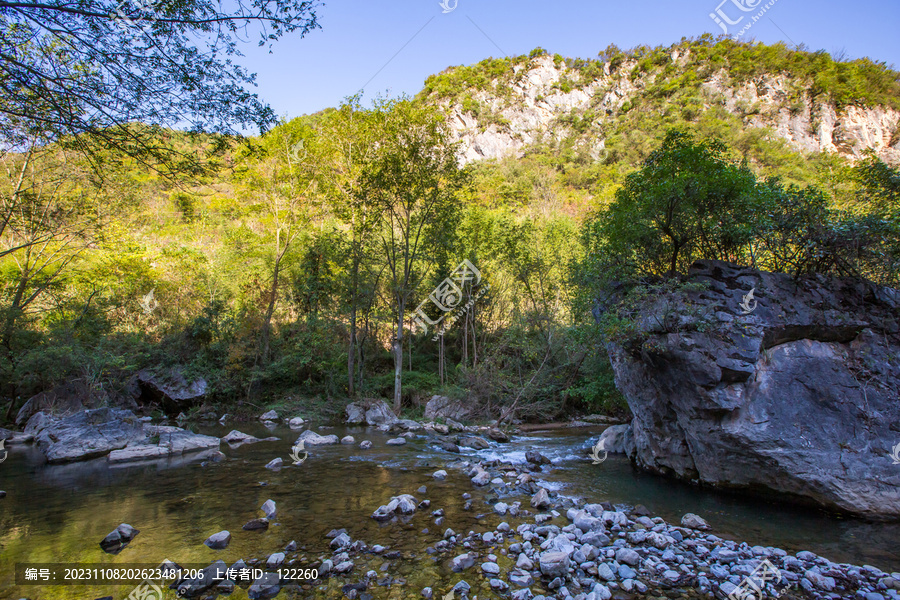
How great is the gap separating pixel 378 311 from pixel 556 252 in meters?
10.4

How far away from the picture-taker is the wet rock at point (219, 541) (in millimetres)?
4594

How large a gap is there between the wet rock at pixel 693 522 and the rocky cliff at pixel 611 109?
63457 mm

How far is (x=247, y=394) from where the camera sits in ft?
61.1

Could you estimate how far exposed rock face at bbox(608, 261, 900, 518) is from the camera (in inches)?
226

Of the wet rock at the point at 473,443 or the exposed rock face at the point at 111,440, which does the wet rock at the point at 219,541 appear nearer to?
the exposed rock face at the point at 111,440

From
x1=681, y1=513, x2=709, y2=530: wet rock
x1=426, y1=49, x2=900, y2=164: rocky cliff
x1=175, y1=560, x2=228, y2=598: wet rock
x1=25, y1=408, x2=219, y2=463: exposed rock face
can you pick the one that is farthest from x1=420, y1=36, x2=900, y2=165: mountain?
x1=175, y1=560, x2=228, y2=598: wet rock

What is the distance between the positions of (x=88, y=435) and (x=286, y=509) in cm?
770

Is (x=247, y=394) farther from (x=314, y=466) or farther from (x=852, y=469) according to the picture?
(x=852, y=469)

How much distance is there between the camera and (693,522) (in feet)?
17.7

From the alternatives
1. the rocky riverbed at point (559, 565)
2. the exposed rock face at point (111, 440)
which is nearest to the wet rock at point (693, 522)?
the rocky riverbed at point (559, 565)

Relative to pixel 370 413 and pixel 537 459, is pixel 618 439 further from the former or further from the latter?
pixel 370 413

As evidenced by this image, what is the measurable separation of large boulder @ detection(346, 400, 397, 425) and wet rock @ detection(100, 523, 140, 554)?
11.4m

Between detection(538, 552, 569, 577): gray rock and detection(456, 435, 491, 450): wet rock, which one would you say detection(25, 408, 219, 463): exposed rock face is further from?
detection(538, 552, 569, 577): gray rock

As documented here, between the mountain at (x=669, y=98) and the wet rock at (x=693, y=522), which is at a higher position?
the mountain at (x=669, y=98)
